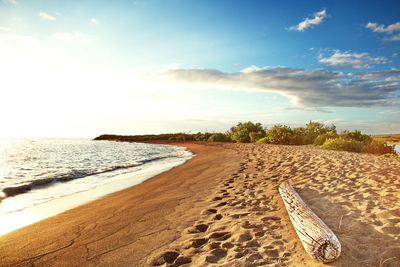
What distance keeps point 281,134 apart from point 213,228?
24.7m

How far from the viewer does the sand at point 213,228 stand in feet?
10.4

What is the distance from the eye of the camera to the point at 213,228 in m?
4.07

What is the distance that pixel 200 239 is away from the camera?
3662 millimetres

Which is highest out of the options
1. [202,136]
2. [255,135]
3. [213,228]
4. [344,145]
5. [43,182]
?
[255,135]

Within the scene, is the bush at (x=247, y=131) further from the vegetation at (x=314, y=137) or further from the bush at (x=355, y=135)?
the bush at (x=355, y=135)

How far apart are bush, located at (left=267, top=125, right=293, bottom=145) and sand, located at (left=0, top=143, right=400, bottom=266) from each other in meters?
19.8

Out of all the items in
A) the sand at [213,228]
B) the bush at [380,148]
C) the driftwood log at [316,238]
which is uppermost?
the bush at [380,148]

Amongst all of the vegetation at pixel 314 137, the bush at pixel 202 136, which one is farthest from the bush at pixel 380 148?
the bush at pixel 202 136

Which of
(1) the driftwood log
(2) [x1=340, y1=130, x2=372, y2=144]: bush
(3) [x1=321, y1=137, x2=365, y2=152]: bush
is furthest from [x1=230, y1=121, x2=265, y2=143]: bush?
(1) the driftwood log

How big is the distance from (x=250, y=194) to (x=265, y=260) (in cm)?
315

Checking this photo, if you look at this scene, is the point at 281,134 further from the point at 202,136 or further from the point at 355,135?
the point at 202,136

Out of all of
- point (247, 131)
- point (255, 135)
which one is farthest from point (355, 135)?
point (247, 131)

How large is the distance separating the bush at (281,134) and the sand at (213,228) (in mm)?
19789

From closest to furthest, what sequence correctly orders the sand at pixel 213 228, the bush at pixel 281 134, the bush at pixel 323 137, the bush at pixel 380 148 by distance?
1. the sand at pixel 213 228
2. the bush at pixel 380 148
3. the bush at pixel 323 137
4. the bush at pixel 281 134
